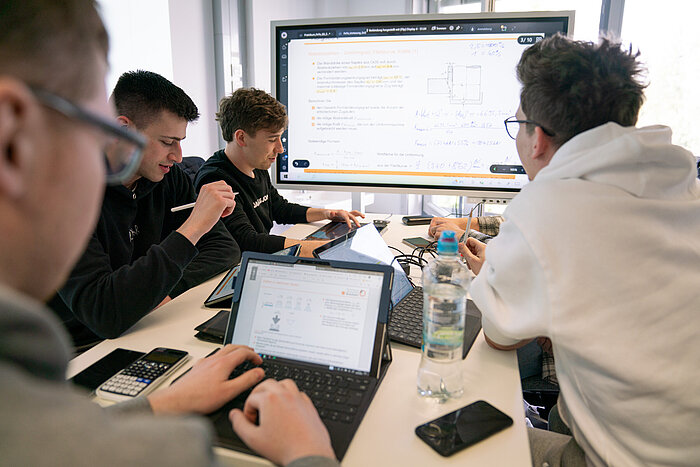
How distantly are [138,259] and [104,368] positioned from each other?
33cm

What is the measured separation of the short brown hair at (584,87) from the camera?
873 mm

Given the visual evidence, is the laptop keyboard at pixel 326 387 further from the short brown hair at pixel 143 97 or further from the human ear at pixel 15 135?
the short brown hair at pixel 143 97

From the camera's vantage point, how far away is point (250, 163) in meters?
1.96

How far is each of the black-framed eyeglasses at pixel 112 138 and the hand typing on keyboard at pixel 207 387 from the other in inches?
14.2

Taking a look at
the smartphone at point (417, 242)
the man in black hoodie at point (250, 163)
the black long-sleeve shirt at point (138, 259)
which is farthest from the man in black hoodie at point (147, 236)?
Answer: the smartphone at point (417, 242)

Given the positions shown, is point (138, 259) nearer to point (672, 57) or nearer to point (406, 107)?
point (406, 107)

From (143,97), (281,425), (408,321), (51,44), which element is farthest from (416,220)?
(51,44)

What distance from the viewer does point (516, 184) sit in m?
1.63

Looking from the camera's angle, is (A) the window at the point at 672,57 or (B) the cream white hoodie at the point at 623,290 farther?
(A) the window at the point at 672,57

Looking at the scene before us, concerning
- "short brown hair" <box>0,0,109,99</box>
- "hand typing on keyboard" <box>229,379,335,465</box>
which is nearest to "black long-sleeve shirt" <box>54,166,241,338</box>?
"hand typing on keyboard" <box>229,379,335,465</box>

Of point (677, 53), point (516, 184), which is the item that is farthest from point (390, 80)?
point (677, 53)

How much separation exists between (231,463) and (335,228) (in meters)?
1.33

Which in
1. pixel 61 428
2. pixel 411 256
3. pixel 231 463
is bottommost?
pixel 231 463

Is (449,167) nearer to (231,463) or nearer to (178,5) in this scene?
(231,463)
